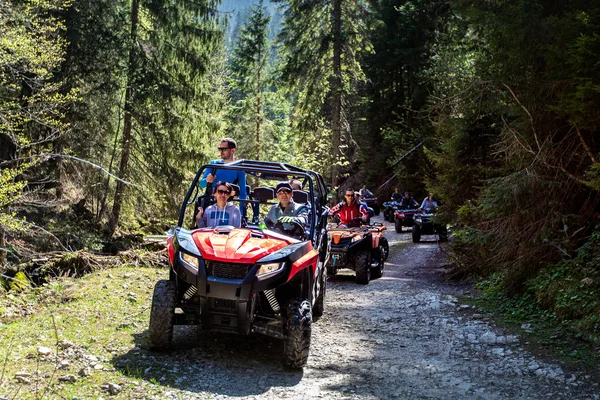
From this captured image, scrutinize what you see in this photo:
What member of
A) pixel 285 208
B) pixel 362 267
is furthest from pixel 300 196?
pixel 362 267

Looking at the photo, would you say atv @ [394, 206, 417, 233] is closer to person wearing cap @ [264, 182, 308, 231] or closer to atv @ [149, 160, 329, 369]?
person wearing cap @ [264, 182, 308, 231]

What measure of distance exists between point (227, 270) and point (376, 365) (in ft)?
6.80

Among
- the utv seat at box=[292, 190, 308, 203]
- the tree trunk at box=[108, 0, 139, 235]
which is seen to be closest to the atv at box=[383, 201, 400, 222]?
the tree trunk at box=[108, 0, 139, 235]

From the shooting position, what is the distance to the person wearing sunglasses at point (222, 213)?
721cm

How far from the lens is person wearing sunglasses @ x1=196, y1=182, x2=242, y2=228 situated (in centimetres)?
721

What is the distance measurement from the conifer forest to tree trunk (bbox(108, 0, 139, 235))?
6cm

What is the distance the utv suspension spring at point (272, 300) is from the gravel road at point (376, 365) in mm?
589

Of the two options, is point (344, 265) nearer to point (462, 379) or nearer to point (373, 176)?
point (462, 379)

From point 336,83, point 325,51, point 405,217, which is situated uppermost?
point 325,51

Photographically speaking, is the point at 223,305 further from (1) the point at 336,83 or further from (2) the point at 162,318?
(1) the point at 336,83

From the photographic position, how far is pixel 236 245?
19.9 ft

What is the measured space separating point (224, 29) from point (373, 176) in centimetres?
2415

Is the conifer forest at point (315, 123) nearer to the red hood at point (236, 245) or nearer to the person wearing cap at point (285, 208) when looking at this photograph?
the person wearing cap at point (285, 208)

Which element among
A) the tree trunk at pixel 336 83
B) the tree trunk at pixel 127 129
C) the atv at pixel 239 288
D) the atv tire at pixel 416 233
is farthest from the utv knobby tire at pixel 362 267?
the tree trunk at pixel 336 83
